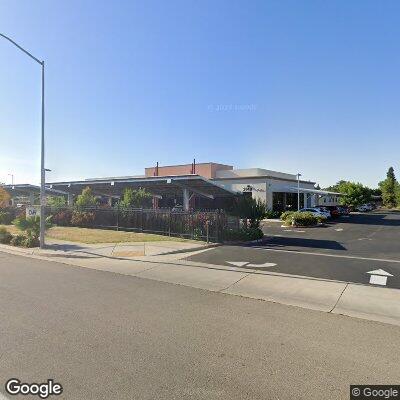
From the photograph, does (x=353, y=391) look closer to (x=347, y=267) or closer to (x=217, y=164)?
(x=347, y=267)

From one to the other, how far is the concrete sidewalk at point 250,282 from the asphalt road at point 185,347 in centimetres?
64

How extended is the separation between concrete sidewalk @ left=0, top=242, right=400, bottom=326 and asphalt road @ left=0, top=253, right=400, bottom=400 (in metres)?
0.64

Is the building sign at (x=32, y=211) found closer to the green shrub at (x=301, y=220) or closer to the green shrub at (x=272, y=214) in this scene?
the green shrub at (x=301, y=220)

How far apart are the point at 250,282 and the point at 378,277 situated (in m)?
3.71

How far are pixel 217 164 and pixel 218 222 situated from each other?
34670mm

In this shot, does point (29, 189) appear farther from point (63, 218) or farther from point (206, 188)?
point (206, 188)

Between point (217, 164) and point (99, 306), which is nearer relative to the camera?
point (99, 306)

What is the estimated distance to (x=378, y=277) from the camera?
394 inches

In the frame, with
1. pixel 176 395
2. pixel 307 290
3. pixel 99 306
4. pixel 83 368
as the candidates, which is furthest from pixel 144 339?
pixel 307 290

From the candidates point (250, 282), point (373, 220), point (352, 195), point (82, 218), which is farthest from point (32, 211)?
point (352, 195)

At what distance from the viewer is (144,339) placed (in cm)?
532

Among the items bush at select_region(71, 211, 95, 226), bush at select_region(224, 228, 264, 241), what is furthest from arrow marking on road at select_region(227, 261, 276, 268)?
bush at select_region(71, 211, 95, 226)

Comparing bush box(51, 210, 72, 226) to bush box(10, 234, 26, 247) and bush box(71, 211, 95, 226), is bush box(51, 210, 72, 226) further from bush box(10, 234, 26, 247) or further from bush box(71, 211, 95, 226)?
bush box(10, 234, 26, 247)

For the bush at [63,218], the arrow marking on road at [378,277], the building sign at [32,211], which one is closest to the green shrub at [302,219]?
the bush at [63,218]
